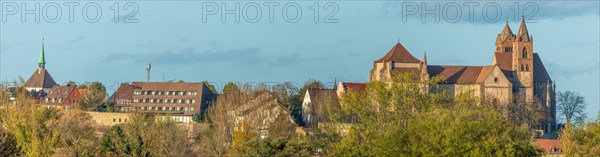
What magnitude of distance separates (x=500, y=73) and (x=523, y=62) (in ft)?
25.9

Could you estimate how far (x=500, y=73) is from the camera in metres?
136

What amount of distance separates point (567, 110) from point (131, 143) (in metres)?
81.4

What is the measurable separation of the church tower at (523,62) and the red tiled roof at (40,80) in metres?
65.6

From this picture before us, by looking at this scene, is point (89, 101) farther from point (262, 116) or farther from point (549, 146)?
point (549, 146)

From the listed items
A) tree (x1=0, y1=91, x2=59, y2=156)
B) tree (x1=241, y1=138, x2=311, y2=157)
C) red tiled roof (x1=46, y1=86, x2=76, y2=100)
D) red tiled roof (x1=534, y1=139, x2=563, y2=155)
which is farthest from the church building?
tree (x1=241, y1=138, x2=311, y2=157)

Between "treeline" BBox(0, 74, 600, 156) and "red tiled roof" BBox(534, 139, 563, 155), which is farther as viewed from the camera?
"red tiled roof" BBox(534, 139, 563, 155)

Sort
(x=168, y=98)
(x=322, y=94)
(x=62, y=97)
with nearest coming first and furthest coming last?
(x=322, y=94) < (x=168, y=98) < (x=62, y=97)

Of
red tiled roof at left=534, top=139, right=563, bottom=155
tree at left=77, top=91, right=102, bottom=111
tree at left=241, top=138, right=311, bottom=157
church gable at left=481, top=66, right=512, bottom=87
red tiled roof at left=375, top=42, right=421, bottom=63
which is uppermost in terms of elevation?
red tiled roof at left=375, top=42, right=421, bottom=63

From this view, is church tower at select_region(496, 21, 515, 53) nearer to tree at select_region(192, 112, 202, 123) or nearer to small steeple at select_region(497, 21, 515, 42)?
small steeple at select_region(497, 21, 515, 42)

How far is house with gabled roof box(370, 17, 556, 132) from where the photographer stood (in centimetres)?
13562

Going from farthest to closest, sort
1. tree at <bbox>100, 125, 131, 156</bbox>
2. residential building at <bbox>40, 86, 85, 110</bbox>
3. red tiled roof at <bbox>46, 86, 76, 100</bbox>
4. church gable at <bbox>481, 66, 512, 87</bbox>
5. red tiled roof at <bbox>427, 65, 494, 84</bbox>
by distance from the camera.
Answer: red tiled roof at <bbox>46, 86, 76, 100</bbox>, residential building at <bbox>40, 86, 85, 110</bbox>, red tiled roof at <bbox>427, 65, 494, 84</bbox>, church gable at <bbox>481, 66, 512, 87</bbox>, tree at <bbox>100, 125, 131, 156</bbox>

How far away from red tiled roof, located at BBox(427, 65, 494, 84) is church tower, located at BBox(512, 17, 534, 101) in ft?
13.7

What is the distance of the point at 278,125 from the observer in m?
101

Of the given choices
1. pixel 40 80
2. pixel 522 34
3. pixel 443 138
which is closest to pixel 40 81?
pixel 40 80
